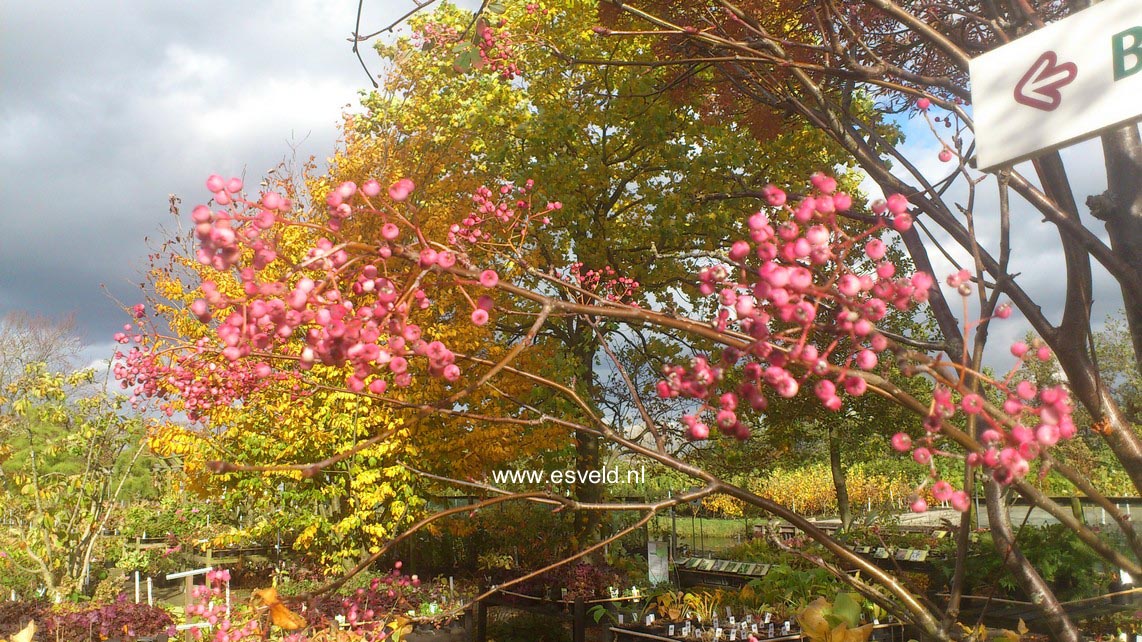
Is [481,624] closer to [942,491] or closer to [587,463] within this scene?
[587,463]

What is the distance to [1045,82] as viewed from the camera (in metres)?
0.96

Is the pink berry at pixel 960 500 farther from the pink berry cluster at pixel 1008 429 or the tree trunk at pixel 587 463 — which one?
the tree trunk at pixel 587 463

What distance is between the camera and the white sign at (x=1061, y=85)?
2.96ft

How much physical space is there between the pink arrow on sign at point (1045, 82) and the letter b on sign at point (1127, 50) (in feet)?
0.14

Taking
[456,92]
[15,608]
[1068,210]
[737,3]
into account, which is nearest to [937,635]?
[1068,210]

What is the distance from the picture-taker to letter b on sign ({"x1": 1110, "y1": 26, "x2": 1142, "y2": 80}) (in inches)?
35.0

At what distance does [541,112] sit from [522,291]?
8.91 metres

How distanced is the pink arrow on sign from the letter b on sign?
1.7 inches

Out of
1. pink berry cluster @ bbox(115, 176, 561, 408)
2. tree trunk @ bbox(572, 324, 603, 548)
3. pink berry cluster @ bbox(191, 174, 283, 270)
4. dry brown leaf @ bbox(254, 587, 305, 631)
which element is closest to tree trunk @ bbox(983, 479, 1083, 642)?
pink berry cluster @ bbox(115, 176, 561, 408)

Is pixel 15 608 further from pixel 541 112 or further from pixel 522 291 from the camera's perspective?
pixel 522 291

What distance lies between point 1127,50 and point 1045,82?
0.28 ft

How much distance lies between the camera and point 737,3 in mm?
3719

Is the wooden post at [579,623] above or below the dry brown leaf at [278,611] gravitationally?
below

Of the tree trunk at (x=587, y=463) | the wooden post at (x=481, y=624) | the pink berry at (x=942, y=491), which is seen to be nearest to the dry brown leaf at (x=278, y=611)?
the pink berry at (x=942, y=491)
